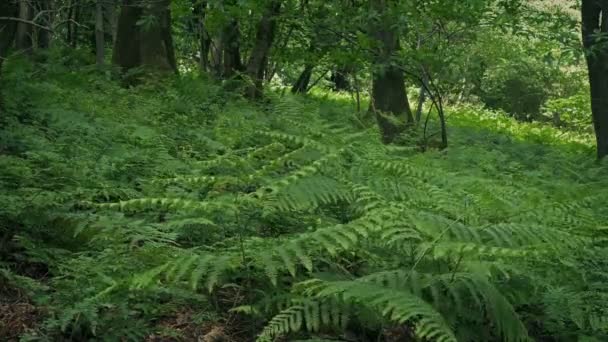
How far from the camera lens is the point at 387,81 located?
35.2 ft

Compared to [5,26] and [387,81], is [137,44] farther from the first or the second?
[5,26]

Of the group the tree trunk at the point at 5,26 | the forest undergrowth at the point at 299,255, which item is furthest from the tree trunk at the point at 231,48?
the forest undergrowth at the point at 299,255

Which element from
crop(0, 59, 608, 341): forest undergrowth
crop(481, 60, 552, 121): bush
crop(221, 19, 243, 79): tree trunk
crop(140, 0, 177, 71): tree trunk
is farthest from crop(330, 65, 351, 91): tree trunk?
crop(481, 60, 552, 121): bush

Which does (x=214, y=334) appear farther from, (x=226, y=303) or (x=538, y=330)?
(x=538, y=330)

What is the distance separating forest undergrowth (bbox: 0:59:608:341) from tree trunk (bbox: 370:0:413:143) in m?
3.27

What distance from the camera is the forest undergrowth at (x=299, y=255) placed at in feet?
8.71

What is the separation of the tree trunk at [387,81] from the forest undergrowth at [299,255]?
3.27 metres

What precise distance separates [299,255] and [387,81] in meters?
8.44

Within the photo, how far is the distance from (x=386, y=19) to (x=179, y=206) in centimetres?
617

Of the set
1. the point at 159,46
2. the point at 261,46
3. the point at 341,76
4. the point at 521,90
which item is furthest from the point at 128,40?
the point at 521,90

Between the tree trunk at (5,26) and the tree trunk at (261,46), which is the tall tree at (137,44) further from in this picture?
the tree trunk at (5,26)

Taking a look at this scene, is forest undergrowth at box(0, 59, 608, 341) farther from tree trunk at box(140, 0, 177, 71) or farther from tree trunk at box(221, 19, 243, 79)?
tree trunk at box(221, 19, 243, 79)

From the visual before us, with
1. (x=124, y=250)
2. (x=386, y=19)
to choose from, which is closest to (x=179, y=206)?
(x=124, y=250)

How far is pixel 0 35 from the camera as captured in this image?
19.9 feet
